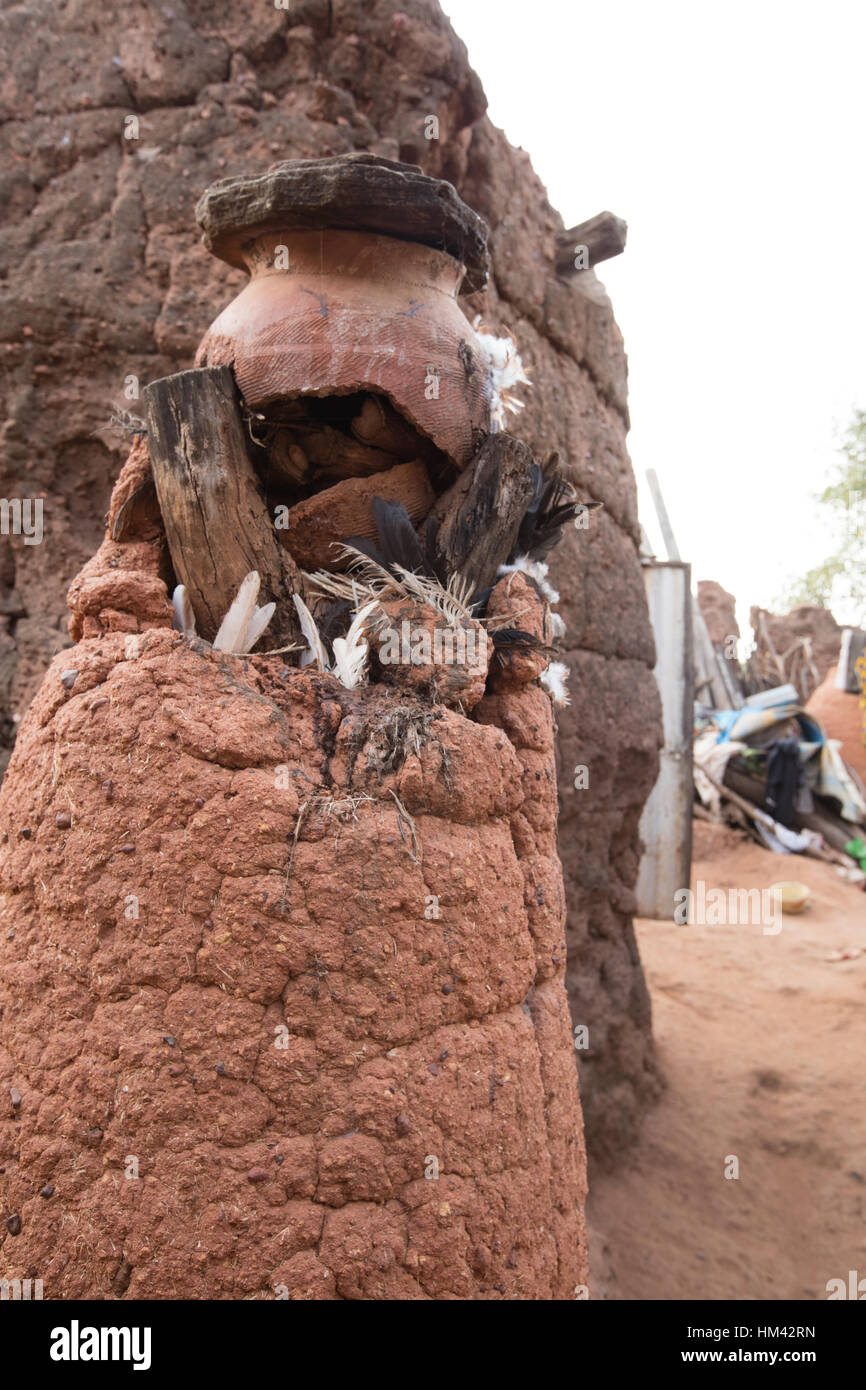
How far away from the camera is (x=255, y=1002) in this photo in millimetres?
1481

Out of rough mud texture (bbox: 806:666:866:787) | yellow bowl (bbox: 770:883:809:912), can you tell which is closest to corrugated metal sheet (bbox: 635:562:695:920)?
yellow bowl (bbox: 770:883:809:912)

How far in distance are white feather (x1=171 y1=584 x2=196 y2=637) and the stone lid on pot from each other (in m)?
0.82

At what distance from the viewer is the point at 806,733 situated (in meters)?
11.2

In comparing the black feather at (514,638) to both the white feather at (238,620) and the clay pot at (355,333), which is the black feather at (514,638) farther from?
the white feather at (238,620)

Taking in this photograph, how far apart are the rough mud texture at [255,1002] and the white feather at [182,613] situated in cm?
11

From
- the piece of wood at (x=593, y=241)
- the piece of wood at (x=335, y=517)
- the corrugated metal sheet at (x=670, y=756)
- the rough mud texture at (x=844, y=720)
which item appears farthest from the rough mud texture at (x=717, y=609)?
the piece of wood at (x=335, y=517)

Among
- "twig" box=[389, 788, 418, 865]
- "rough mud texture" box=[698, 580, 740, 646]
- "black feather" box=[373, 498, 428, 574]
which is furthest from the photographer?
"rough mud texture" box=[698, 580, 740, 646]

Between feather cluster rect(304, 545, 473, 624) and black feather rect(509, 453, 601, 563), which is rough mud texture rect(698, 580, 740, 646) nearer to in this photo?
black feather rect(509, 453, 601, 563)

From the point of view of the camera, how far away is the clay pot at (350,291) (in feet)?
6.06

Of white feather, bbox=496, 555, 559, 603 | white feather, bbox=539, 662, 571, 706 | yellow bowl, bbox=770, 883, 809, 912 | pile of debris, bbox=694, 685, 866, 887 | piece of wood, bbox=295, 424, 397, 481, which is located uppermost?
piece of wood, bbox=295, 424, 397, 481

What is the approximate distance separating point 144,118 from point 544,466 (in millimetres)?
2336

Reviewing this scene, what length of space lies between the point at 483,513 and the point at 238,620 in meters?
0.60

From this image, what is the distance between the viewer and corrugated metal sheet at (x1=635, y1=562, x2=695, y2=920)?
5.73 metres

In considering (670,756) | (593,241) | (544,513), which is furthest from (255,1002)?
(670,756)
